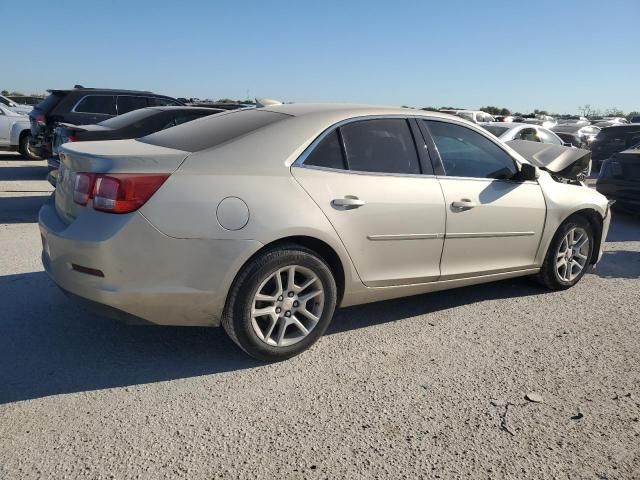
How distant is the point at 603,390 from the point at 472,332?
1.00 meters

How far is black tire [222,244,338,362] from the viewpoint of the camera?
3.29 metres

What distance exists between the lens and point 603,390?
10.9 ft

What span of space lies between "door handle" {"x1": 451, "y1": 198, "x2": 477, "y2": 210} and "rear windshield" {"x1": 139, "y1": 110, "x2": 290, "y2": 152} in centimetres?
138

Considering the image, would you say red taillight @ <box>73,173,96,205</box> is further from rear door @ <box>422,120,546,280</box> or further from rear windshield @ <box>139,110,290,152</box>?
rear door @ <box>422,120,546,280</box>

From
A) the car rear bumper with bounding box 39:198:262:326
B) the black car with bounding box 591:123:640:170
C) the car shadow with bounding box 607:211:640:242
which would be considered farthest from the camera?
the black car with bounding box 591:123:640:170

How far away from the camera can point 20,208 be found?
26.6ft

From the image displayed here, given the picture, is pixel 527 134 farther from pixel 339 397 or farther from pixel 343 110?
pixel 339 397

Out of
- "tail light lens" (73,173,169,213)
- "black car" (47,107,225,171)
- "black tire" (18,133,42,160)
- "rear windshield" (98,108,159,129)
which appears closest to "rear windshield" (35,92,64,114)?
"black car" (47,107,225,171)

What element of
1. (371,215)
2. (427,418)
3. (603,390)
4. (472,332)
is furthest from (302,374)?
(603,390)

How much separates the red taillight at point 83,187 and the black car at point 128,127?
4377 millimetres

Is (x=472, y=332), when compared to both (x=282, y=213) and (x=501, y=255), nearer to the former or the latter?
(x=501, y=255)

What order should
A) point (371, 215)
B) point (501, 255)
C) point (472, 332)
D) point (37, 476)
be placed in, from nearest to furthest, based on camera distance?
point (37, 476), point (371, 215), point (472, 332), point (501, 255)

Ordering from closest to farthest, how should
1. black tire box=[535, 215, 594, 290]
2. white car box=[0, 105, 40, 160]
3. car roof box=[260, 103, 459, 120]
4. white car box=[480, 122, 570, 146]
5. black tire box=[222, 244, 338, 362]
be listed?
black tire box=[222, 244, 338, 362] < car roof box=[260, 103, 459, 120] < black tire box=[535, 215, 594, 290] < white car box=[480, 122, 570, 146] < white car box=[0, 105, 40, 160]

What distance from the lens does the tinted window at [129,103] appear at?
11.5 meters
